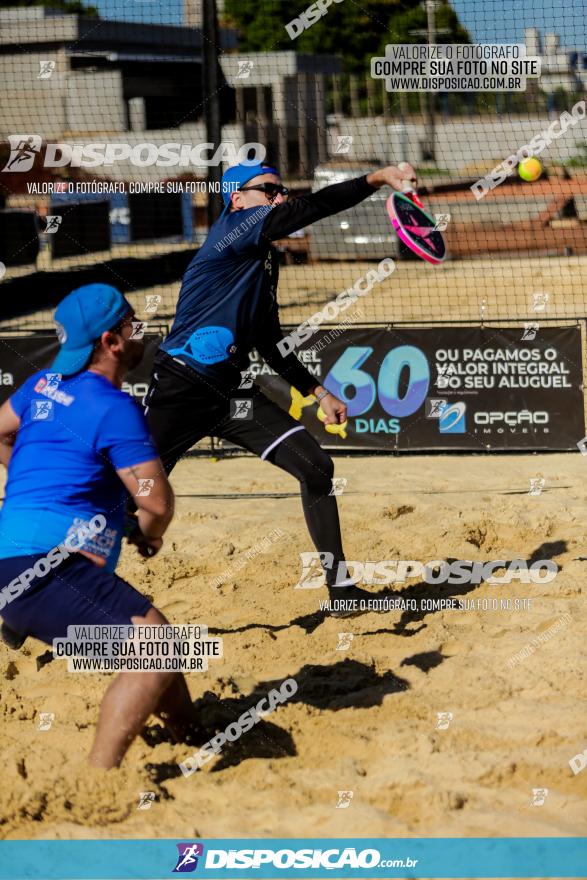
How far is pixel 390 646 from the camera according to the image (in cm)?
530

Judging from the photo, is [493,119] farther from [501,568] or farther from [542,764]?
[542,764]

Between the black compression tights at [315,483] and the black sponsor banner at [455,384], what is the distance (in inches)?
154

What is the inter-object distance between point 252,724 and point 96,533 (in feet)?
4.14

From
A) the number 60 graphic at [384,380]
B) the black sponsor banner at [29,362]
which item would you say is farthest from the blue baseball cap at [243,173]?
the black sponsor banner at [29,362]

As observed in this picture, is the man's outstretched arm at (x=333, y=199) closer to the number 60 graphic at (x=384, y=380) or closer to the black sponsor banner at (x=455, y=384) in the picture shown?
the black sponsor banner at (x=455, y=384)

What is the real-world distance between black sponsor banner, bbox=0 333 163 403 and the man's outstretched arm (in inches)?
205

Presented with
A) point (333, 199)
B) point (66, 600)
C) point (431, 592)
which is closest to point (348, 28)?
point (431, 592)

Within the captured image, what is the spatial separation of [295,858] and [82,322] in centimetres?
179

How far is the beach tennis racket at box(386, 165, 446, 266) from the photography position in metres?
4.93

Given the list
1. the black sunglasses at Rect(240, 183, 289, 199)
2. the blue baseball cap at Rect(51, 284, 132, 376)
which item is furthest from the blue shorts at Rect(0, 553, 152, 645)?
the black sunglasses at Rect(240, 183, 289, 199)

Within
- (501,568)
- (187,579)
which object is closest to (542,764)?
(501,568)

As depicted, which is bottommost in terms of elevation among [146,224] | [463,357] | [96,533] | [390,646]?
[390,646]

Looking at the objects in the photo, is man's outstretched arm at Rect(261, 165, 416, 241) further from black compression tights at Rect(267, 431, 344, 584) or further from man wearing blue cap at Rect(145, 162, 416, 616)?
black compression tights at Rect(267, 431, 344, 584)

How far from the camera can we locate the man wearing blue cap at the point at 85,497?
11.4ft
